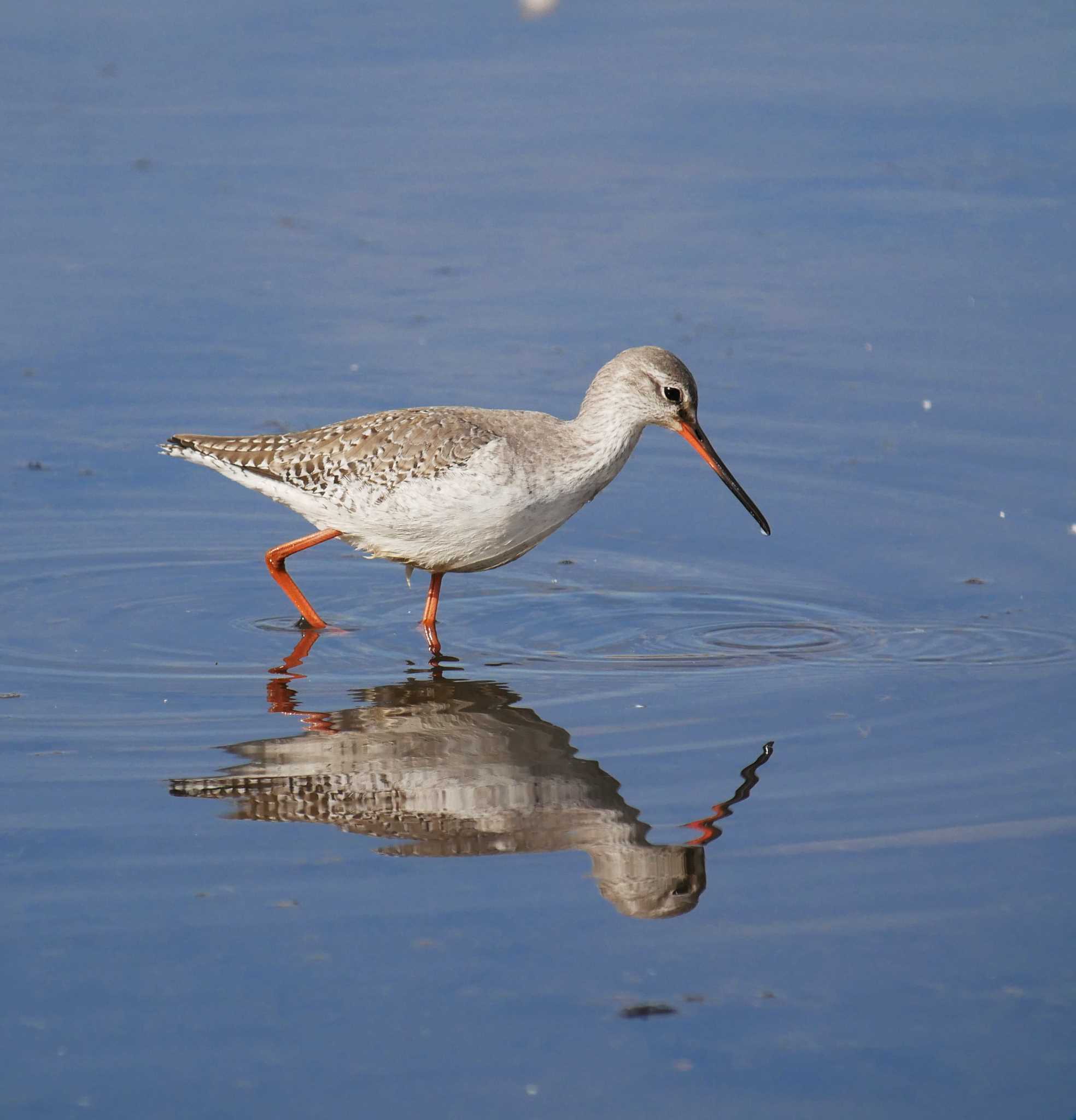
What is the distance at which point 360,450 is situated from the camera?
9.04m

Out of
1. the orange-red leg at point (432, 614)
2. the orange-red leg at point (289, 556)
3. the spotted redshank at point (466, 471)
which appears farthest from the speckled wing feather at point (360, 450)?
the orange-red leg at point (432, 614)

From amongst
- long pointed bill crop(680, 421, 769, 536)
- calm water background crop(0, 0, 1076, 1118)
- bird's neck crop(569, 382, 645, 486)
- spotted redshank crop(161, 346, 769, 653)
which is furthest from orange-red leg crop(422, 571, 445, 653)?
long pointed bill crop(680, 421, 769, 536)

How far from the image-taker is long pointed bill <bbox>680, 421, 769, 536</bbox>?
9.09 m

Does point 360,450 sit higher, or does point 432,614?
point 360,450

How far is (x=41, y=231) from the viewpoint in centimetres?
1312

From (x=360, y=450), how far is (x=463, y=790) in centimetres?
266

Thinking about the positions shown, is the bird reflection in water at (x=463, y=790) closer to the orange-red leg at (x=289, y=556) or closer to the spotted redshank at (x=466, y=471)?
the spotted redshank at (x=466, y=471)

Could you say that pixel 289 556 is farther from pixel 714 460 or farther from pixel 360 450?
pixel 714 460

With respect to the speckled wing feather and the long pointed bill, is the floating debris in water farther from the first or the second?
the long pointed bill

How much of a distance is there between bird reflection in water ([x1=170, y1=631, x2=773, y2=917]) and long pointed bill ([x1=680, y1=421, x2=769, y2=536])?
74.2 inches

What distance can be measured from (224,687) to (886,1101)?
396cm

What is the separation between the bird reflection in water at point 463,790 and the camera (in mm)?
6266

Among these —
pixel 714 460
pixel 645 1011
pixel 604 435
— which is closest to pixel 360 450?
pixel 604 435

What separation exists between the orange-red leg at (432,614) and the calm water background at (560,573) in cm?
12
